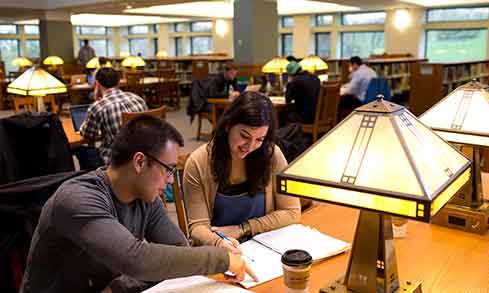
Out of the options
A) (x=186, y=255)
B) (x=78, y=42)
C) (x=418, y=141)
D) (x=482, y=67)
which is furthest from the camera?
(x=78, y=42)

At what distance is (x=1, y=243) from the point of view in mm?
1753

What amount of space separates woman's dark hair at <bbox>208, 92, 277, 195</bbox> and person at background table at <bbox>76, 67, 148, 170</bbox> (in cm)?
189

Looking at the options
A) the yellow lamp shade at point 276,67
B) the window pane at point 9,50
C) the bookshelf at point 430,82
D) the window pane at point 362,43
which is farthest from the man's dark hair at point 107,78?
the window pane at point 9,50

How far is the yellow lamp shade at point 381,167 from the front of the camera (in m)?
1.01

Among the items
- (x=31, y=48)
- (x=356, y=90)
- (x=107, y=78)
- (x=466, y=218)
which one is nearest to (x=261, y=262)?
(x=466, y=218)

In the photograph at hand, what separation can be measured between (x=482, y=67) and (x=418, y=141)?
9.81 m

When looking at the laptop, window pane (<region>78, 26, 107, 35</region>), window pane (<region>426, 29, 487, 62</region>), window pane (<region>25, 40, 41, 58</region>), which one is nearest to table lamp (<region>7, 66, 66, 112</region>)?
→ the laptop

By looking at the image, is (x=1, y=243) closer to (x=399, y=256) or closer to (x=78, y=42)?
(x=399, y=256)

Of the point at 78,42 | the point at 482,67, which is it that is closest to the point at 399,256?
the point at 482,67

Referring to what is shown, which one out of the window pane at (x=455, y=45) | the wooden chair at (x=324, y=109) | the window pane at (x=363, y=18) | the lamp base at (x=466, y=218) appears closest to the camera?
the lamp base at (x=466, y=218)

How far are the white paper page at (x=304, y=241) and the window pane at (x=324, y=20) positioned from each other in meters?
12.5

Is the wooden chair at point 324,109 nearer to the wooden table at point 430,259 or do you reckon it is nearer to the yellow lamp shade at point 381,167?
the wooden table at point 430,259

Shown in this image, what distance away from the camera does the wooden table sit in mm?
1322

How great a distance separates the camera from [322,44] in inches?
549
